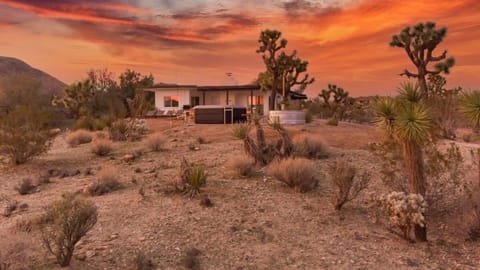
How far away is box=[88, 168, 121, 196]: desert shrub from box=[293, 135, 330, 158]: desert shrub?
5755 mm

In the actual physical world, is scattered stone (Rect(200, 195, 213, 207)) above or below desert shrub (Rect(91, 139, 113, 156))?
below

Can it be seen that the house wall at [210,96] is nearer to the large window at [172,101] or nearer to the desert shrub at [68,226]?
the large window at [172,101]

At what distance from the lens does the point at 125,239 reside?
22.4 ft

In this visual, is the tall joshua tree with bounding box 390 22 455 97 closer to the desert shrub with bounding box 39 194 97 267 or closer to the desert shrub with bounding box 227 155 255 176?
the desert shrub with bounding box 227 155 255 176

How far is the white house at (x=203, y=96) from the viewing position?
3650 centimetres

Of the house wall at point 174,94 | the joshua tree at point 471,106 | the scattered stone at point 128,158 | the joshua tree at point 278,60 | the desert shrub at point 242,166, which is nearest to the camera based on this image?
the joshua tree at point 471,106

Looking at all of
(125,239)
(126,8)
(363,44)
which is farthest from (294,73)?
(125,239)

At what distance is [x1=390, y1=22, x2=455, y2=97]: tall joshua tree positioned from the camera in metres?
25.0

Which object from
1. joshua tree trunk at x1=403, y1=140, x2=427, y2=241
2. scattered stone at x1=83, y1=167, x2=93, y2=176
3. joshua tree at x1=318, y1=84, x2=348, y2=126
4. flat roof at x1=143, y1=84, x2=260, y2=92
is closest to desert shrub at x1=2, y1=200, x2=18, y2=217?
scattered stone at x1=83, y1=167, x2=93, y2=176

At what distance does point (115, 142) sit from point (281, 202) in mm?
Answer: 11541

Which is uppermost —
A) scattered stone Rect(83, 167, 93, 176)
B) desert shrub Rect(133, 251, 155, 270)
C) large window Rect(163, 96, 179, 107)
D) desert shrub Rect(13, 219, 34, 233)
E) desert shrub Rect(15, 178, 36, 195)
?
large window Rect(163, 96, 179, 107)

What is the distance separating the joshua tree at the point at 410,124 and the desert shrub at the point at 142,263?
189 inches

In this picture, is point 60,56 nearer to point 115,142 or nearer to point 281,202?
point 115,142

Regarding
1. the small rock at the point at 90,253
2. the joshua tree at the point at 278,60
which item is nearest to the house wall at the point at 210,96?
the joshua tree at the point at 278,60
